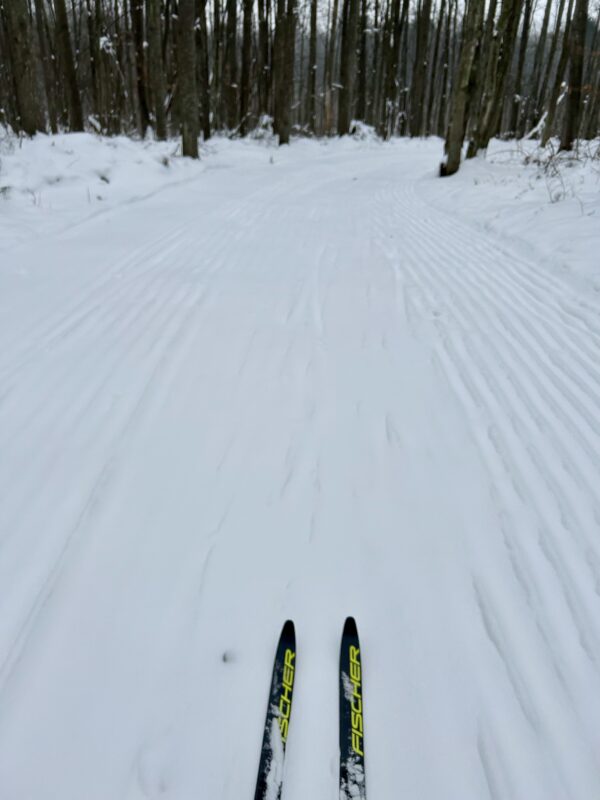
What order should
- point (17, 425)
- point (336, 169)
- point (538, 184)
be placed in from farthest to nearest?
point (336, 169) < point (538, 184) < point (17, 425)

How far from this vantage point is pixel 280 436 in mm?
2824

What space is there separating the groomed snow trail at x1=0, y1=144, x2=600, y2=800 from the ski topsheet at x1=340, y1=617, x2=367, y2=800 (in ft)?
0.11

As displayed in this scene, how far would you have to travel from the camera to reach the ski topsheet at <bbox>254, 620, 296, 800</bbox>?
55.3 inches

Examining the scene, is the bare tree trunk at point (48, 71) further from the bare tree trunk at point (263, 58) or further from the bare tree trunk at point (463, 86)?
the bare tree trunk at point (463, 86)

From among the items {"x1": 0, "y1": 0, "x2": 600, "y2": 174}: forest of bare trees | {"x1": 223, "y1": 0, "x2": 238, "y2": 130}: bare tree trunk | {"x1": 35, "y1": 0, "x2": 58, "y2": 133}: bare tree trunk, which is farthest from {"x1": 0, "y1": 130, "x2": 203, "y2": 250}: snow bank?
{"x1": 223, "y1": 0, "x2": 238, "y2": 130}: bare tree trunk

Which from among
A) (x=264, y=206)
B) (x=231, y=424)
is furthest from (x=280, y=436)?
(x=264, y=206)

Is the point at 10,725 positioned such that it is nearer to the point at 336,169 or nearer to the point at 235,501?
the point at 235,501

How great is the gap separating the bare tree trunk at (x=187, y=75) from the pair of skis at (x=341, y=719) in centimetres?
1401

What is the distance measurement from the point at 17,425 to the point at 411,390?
2.28m

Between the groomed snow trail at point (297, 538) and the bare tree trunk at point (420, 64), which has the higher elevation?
the bare tree trunk at point (420, 64)

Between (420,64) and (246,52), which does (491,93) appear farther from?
(420,64)

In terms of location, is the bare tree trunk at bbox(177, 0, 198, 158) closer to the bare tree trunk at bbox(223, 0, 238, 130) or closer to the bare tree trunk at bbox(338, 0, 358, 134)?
the bare tree trunk at bbox(223, 0, 238, 130)

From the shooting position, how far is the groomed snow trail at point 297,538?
150 centimetres

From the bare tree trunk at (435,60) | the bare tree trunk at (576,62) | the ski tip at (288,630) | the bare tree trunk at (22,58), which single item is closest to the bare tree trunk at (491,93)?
the bare tree trunk at (576,62)
